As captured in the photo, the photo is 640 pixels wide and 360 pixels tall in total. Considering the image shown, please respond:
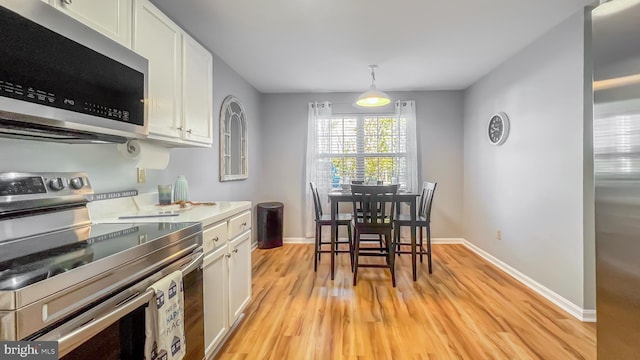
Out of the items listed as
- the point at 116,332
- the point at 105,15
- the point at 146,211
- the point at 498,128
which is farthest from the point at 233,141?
the point at 498,128

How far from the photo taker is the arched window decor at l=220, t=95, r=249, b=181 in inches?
136

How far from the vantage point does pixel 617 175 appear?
93 cm

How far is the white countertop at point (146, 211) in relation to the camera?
1612 mm

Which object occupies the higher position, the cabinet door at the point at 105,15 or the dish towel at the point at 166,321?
the cabinet door at the point at 105,15

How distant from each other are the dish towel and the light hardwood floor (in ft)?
2.56

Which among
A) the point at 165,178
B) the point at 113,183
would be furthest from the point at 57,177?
the point at 165,178

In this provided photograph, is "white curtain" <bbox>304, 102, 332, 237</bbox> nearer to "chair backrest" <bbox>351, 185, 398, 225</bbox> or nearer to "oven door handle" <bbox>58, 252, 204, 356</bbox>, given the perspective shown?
"chair backrest" <bbox>351, 185, 398, 225</bbox>

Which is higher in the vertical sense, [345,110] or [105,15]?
[345,110]

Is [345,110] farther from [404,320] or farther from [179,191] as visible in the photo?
[404,320]

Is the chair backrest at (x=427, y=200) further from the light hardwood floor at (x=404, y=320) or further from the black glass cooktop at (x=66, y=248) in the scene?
the black glass cooktop at (x=66, y=248)

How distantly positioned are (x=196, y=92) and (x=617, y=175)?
2.35 m

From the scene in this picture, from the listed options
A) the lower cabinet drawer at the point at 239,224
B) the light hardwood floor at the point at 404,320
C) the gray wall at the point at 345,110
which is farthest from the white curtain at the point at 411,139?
the lower cabinet drawer at the point at 239,224

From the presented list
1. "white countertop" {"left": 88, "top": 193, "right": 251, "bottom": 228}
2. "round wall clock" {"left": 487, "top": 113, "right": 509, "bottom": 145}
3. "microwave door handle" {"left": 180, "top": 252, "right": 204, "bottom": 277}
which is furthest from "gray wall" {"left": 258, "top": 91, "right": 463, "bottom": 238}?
"microwave door handle" {"left": 180, "top": 252, "right": 204, "bottom": 277}

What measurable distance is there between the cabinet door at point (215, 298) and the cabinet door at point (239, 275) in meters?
0.08
